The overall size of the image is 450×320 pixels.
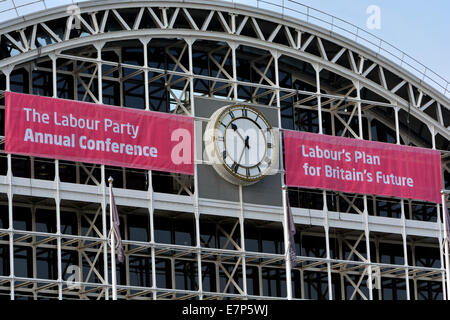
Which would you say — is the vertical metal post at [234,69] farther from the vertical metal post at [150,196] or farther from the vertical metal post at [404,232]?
the vertical metal post at [404,232]

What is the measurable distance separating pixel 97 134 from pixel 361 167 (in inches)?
461

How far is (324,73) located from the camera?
6141cm

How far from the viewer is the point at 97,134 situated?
5400cm

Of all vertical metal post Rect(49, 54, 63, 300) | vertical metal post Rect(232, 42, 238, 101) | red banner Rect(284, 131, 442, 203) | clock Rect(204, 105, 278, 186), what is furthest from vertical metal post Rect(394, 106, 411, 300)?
vertical metal post Rect(49, 54, 63, 300)

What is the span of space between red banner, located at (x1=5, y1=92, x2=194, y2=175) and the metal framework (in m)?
0.64

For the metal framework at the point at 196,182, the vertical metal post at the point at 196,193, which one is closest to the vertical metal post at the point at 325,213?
the metal framework at the point at 196,182

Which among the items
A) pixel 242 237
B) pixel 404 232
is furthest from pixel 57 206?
pixel 404 232

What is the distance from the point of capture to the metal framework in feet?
177

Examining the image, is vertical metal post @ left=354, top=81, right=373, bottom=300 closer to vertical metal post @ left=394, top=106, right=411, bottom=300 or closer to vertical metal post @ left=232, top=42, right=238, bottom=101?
vertical metal post @ left=394, top=106, right=411, bottom=300

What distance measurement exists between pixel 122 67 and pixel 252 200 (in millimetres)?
7204

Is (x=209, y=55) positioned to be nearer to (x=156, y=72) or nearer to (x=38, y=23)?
(x=156, y=72)

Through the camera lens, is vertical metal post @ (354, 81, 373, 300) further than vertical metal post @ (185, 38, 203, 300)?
Yes

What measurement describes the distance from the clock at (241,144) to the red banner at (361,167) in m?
1.10
